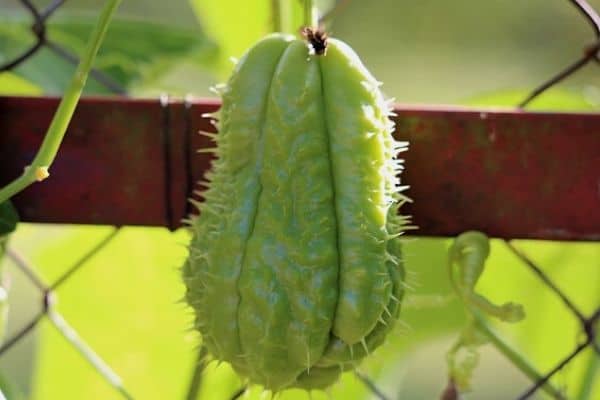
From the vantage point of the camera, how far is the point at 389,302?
2.39 feet

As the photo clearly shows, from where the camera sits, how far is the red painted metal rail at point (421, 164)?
0.83 metres

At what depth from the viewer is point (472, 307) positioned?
87cm

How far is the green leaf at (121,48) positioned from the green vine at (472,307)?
1.13 ft

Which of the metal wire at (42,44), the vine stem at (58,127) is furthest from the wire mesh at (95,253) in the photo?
the vine stem at (58,127)

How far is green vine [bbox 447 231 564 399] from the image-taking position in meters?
0.83

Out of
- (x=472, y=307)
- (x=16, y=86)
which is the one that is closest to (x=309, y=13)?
(x=472, y=307)

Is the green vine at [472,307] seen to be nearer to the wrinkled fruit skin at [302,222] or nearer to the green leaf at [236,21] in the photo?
the wrinkled fruit skin at [302,222]

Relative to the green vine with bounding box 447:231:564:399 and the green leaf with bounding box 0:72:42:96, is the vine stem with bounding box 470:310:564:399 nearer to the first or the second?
the green vine with bounding box 447:231:564:399

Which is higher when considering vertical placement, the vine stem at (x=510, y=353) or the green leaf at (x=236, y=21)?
the green leaf at (x=236, y=21)

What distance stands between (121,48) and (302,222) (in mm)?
455

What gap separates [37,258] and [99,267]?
0.08m

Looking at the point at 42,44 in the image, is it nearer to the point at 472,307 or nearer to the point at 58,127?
the point at 58,127

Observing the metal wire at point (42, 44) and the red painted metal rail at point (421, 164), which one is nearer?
the red painted metal rail at point (421, 164)

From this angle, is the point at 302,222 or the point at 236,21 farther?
the point at 236,21
